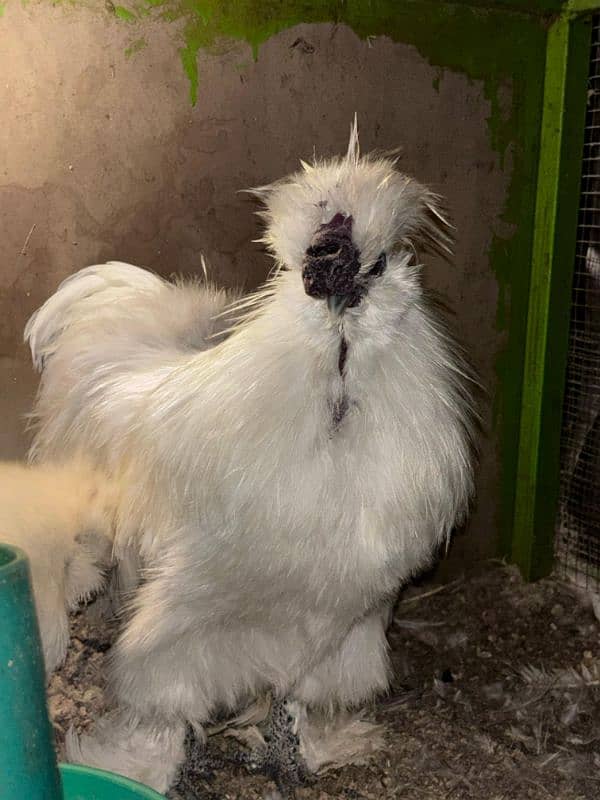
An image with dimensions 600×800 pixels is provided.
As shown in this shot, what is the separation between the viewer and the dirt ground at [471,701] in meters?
2.13

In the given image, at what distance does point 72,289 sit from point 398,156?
1.07m

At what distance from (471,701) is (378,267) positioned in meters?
1.51

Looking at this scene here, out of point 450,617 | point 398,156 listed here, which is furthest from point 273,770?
point 398,156

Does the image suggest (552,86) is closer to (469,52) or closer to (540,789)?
(469,52)

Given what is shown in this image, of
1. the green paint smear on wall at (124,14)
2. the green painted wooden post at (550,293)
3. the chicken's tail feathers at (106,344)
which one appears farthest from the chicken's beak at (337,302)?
the green painted wooden post at (550,293)

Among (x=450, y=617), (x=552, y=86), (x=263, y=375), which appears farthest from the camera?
(x=450, y=617)

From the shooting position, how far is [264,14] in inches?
87.7

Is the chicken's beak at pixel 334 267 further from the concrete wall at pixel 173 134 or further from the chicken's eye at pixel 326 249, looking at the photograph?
the concrete wall at pixel 173 134

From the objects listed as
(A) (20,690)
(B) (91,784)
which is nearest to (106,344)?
(B) (91,784)

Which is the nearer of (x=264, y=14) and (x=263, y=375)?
(x=263, y=375)

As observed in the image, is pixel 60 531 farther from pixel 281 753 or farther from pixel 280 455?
pixel 281 753

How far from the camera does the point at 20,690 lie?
794 millimetres

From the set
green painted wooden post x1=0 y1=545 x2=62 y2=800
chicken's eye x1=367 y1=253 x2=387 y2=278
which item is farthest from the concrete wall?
green painted wooden post x1=0 y1=545 x2=62 y2=800

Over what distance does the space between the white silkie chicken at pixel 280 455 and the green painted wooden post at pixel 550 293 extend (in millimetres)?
958
